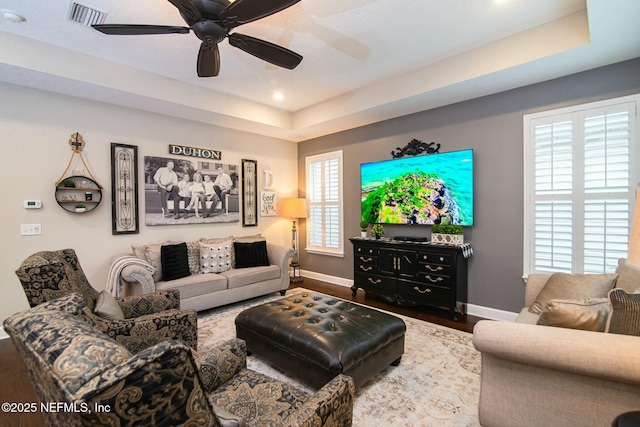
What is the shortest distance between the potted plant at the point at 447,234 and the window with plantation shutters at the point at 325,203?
5.93ft

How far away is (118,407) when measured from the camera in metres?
0.57

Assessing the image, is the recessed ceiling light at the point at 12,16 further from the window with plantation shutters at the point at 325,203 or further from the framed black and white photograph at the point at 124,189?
the window with plantation shutters at the point at 325,203

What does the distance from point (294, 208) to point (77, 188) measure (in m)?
3.15

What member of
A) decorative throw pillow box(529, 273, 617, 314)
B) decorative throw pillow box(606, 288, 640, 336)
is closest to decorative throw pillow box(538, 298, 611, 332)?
decorative throw pillow box(606, 288, 640, 336)

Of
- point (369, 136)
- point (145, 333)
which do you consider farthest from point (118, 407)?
point (369, 136)

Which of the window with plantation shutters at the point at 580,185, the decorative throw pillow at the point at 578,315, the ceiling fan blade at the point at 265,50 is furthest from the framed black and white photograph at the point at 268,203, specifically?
the decorative throw pillow at the point at 578,315

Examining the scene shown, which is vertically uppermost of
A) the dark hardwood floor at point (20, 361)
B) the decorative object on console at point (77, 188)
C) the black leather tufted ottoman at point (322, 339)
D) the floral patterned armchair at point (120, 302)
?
the decorative object on console at point (77, 188)

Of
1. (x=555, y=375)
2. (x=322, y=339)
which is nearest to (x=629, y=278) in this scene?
(x=555, y=375)

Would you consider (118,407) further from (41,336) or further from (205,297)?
(205,297)

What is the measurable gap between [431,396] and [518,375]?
0.80 meters

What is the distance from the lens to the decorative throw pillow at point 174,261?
3717 mm

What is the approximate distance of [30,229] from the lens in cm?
327

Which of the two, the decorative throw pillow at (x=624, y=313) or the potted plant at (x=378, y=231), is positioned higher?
the potted plant at (x=378, y=231)

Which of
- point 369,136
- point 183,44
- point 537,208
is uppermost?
point 183,44
